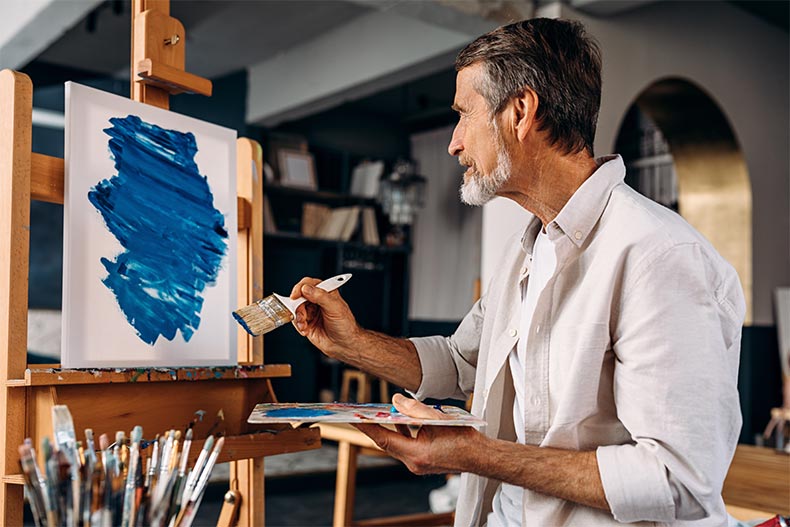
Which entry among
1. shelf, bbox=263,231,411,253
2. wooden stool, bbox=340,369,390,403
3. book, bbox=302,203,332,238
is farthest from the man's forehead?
book, bbox=302,203,332,238

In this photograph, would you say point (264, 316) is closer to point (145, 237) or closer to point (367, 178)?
point (145, 237)

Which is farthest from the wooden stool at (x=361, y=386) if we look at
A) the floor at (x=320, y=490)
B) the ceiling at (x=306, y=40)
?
the ceiling at (x=306, y=40)

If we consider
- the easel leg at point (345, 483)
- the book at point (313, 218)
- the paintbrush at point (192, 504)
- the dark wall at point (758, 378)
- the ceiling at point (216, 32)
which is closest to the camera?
the paintbrush at point (192, 504)

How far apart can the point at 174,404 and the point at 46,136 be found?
210 inches

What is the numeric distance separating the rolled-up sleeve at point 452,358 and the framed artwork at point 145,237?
43cm

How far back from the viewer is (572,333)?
4.17 ft

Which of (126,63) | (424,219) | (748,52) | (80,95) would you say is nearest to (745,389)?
(748,52)

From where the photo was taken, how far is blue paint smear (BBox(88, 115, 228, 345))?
59.2 inches

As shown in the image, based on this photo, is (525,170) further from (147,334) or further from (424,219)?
(424,219)

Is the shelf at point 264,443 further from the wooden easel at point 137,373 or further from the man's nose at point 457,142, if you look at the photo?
the man's nose at point 457,142

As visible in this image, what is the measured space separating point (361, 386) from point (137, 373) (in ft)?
17.0

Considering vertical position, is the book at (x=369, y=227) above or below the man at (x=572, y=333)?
above

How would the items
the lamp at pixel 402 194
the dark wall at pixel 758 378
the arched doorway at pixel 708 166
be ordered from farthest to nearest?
the lamp at pixel 402 194, the dark wall at pixel 758 378, the arched doorway at pixel 708 166

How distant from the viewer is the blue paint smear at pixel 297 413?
47.9 inches
